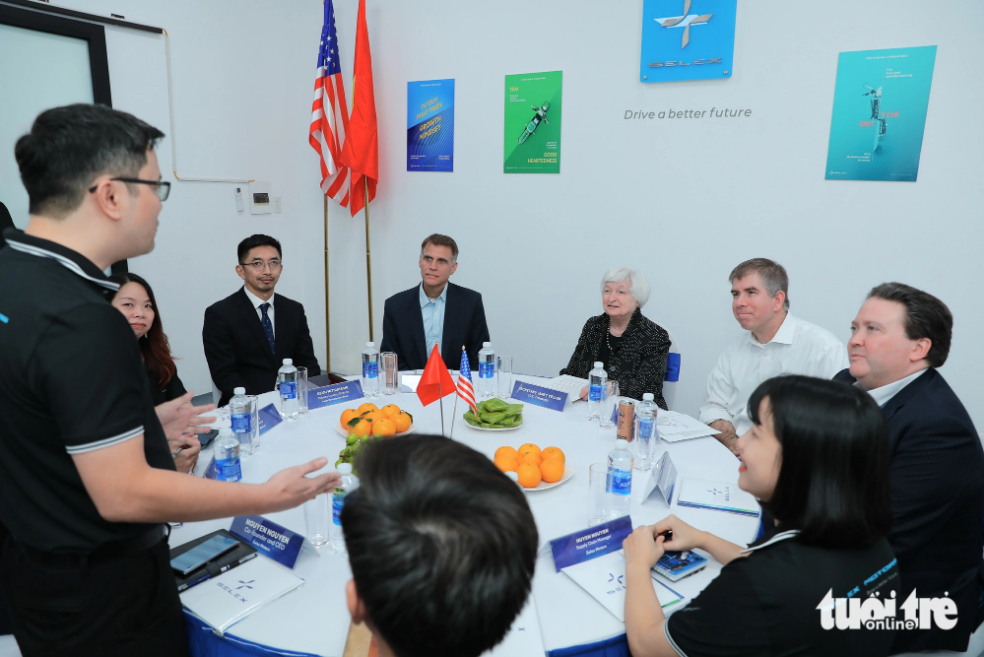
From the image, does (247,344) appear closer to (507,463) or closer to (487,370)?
(487,370)

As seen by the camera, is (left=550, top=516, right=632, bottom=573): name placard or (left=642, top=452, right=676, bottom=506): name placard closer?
(left=550, top=516, right=632, bottom=573): name placard

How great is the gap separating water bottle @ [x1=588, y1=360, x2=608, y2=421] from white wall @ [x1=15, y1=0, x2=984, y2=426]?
184 centimetres

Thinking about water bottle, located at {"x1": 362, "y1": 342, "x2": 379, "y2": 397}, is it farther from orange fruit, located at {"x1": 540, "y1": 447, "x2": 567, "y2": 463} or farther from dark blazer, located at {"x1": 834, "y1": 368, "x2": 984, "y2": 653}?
dark blazer, located at {"x1": 834, "y1": 368, "x2": 984, "y2": 653}

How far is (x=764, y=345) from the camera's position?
2.99m

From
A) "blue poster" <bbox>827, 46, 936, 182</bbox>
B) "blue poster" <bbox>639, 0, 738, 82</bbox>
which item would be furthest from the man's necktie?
"blue poster" <bbox>827, 46, 936, 182</bbox>

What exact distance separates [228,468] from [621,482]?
1.22 m

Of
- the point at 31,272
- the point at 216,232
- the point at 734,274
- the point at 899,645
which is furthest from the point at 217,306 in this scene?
the point at 899,645

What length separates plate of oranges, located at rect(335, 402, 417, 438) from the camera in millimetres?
2180

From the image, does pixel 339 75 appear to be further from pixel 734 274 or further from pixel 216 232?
pixel 734 274

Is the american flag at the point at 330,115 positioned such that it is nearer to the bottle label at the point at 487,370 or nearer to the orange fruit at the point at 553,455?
the bottle label at the point at 487,370

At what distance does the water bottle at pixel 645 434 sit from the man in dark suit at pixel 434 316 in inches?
66.4

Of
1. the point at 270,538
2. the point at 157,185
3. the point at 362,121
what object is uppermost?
the point at 362,121

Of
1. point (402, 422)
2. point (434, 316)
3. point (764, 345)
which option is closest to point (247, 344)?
point (434, 316)

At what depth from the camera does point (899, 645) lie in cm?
167
